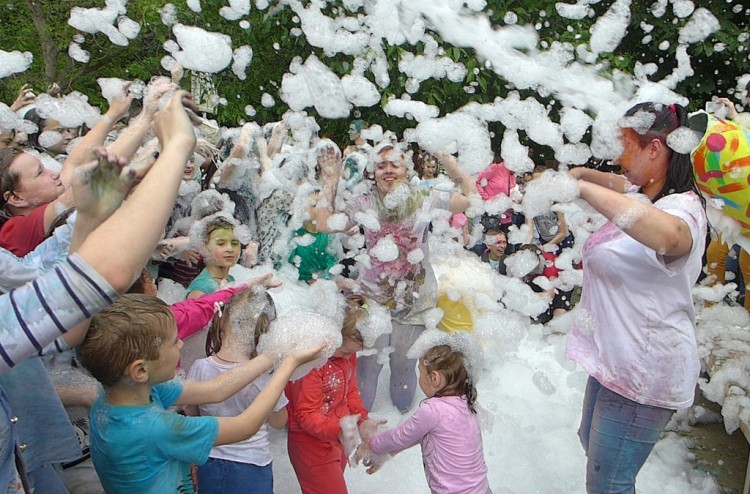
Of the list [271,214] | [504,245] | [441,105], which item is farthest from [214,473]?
[441,105]

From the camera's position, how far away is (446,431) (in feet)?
6.60

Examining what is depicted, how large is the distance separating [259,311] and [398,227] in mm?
1059

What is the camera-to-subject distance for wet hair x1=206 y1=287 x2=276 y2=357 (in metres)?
2.14

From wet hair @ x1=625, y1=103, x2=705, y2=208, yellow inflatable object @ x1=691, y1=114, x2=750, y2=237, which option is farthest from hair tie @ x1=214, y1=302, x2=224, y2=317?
yellow inflatable object @ x1=691, y1=114, x2=750, y2=237

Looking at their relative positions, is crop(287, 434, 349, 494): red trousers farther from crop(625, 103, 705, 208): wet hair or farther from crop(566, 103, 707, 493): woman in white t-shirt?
crop(625, 103, 705, 208): wet hair

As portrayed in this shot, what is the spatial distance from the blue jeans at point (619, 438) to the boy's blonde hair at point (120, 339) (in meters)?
1.34

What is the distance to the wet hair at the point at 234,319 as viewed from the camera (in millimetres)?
2143

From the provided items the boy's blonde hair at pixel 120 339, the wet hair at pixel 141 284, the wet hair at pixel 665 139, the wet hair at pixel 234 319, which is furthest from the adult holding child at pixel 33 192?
the wet hair at pixel 665 139

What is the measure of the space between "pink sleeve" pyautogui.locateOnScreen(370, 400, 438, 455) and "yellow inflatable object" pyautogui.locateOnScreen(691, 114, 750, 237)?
1.26 metres

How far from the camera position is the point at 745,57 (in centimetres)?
557

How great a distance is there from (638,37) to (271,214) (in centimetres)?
434

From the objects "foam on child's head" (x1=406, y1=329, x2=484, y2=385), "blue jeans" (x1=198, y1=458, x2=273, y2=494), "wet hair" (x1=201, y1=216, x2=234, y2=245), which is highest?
"foam on child's head" (x1=406, y1=329, x2=484, y2=385)

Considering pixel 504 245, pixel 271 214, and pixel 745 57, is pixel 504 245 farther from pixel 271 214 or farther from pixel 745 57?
pixel 745 57

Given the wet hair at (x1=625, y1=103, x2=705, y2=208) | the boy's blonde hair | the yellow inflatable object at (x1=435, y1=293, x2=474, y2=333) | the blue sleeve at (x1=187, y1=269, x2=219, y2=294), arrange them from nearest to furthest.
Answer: the boy's blonde hair, the wet hair at (x1=625, y1=103, x2=705, y2=208), the blue sleeve at (x1=187, y1=269, x2=219, y2=294), the yellow inflatable object at (x1=435, y1=293, x2=474, y2=333)
